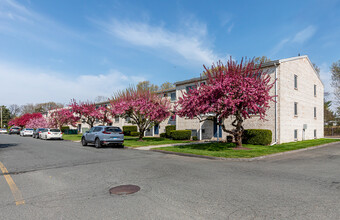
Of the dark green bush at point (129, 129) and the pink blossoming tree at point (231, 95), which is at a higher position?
the pink blossoming tree at point (231, 95)

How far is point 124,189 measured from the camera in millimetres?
5449

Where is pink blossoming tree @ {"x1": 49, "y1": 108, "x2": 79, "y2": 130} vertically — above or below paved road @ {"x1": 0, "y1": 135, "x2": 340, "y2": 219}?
above

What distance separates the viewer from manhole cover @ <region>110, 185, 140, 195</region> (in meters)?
5.21

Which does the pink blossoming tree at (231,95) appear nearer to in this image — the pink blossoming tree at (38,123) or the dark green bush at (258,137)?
the dark green bush at (258,137)

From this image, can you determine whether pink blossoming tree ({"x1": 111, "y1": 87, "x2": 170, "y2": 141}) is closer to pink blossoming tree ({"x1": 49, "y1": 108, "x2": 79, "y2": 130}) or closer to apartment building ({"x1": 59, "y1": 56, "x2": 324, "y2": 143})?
apartment building ({"x1": 59, "y1": 56, "x2": 324, "y2": 143})

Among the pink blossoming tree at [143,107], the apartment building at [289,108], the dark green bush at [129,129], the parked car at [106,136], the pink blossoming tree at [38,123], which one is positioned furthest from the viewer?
the pink blossoming tree at [38,123]

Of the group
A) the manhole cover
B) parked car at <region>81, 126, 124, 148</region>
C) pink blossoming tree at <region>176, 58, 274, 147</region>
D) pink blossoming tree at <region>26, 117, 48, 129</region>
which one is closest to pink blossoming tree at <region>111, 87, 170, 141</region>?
parked car at <region>81, 126, 124, 148</region>

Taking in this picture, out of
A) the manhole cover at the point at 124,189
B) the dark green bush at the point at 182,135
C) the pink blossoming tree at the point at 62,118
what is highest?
the pink blossoming tree at the point at 62,118

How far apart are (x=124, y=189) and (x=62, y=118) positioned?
123 ft

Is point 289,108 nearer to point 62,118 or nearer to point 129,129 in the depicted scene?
point 129,129

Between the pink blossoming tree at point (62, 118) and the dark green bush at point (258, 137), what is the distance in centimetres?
2615

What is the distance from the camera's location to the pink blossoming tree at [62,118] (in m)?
34.0

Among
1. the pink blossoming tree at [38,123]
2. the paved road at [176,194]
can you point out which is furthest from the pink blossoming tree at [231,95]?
the pink blossoming tree at [38,123]

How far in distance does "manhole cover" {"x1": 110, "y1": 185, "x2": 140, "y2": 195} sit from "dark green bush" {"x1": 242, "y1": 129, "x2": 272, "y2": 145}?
1441 centimetres
